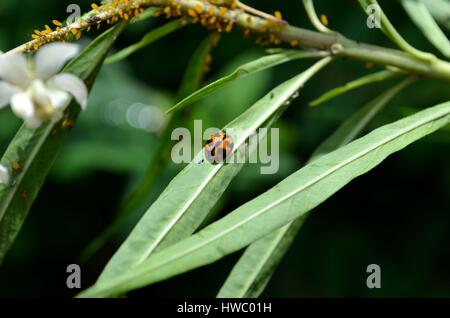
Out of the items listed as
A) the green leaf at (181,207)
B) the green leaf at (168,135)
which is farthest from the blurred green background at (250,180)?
the green leaf at (181,207)

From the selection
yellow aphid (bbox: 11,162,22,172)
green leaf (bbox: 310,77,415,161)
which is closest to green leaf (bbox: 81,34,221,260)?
green leaf (bbox: 310,77,415,161)

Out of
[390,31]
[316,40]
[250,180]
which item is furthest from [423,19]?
[250,180]

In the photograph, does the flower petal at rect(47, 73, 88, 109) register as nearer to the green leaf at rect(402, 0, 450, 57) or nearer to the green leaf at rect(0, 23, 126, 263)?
the green leaf at rect(0, 23, 126, 263)

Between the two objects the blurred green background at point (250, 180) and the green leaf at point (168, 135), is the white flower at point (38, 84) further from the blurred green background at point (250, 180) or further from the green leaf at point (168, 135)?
the blurred green background at point (250, 180)

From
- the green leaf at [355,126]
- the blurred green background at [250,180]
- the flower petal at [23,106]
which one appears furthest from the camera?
the blurred green background at [250,180]

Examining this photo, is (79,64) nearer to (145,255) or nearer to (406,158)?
(145,255)
